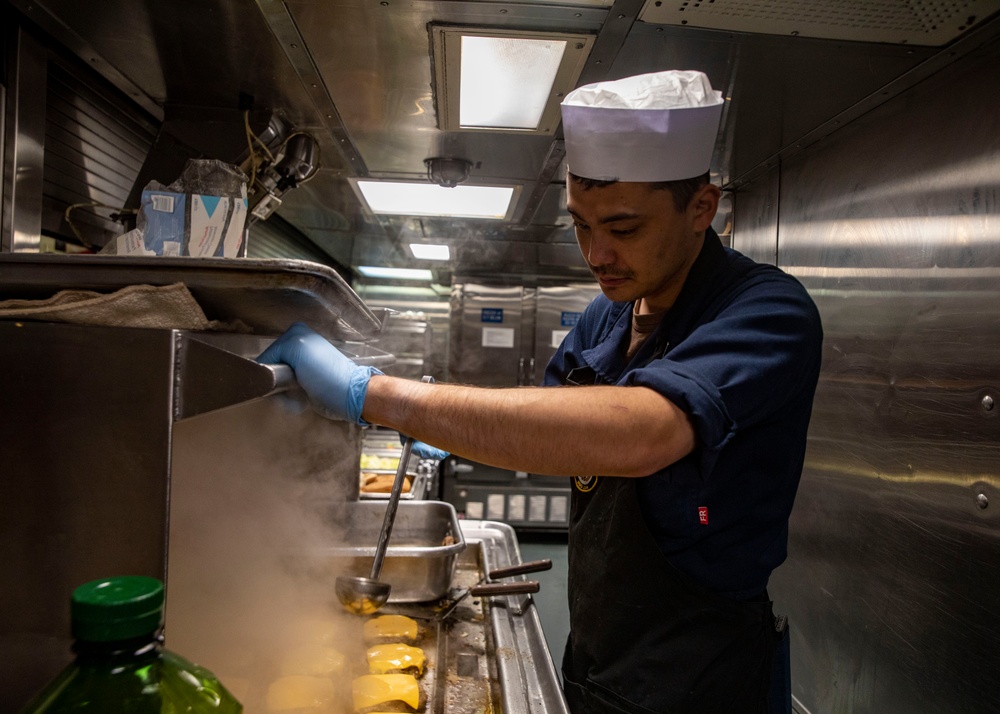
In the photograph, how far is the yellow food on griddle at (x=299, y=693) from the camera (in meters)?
1.25

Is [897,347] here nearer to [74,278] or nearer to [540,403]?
[540,403]

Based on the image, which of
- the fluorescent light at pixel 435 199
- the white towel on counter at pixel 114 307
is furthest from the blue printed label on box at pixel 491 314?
the white towel on counter at pixel 114 307

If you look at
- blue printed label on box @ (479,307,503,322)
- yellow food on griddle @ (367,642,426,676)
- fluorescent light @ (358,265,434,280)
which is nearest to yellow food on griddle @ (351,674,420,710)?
yellow food on griddle @ (367,642,426,676)

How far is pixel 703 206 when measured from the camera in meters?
1.43

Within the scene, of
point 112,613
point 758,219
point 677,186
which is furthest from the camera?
point 758,219

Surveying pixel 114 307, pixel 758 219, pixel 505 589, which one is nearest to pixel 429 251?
pixel 758 219

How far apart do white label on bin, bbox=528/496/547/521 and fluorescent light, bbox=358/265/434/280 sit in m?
→ 2.67

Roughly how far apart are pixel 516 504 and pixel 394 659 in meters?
4.08

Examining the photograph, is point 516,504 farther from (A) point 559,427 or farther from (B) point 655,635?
(A) point 559,427

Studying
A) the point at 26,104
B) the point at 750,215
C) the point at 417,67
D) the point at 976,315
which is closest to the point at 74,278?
the point at 26,104

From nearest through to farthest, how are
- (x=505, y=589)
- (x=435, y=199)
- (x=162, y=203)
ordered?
(x=162, y=203) < (x=505, y=589) < (x=435, y=199)

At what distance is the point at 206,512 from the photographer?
3.56 ft

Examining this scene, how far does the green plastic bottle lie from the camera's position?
0.42 meters

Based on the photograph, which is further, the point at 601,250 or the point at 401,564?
the point at 401,564
